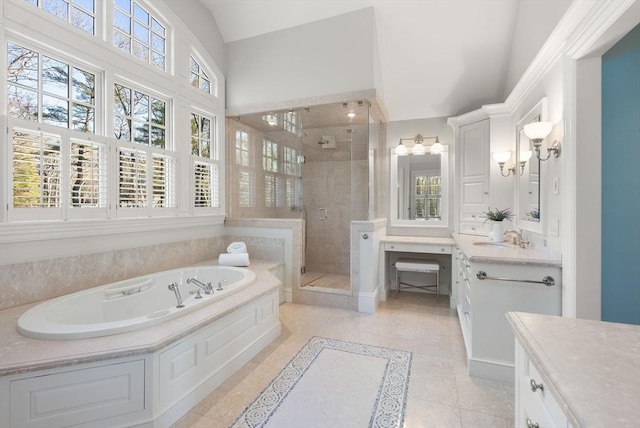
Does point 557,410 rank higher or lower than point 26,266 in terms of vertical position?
lower

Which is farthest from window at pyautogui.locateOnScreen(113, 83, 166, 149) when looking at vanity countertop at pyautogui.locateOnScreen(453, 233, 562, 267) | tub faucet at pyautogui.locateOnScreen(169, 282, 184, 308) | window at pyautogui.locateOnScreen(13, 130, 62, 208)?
vanity countertop at pyautogui.locateOnScreen(453, 233, 562, 267)

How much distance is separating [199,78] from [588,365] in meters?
4.40

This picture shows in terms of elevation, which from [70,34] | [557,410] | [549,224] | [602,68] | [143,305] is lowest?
[143,305]

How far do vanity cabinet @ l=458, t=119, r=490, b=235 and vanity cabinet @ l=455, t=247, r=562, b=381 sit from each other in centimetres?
159

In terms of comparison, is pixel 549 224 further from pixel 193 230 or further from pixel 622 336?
pixel 193 230

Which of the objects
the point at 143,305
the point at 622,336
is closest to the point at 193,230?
the point at 143,305

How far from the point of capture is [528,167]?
2920 millimetres

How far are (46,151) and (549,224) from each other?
154 inches

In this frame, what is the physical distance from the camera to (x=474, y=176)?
151 inches

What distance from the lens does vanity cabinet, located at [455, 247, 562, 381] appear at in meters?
2.15

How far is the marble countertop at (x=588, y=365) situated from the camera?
65cm

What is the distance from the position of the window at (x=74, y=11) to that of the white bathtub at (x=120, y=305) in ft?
7.21

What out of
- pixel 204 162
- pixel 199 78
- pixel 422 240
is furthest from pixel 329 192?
pixel 199 78

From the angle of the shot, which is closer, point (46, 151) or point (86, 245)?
point (46, 151)
